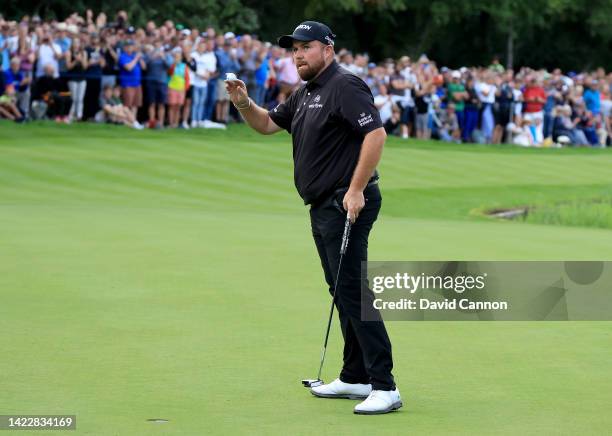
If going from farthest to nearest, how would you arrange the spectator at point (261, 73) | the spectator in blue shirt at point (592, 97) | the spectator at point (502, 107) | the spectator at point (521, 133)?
the spectator in blue shirt at point (592, 97) → the spectator at point (521, 133) → the spectator at point (502, 107) → the spectator at point (261, 73)

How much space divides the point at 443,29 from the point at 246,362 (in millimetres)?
47912

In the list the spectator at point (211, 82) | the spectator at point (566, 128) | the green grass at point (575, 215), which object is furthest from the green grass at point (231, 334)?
the spectator at point (566, 128)

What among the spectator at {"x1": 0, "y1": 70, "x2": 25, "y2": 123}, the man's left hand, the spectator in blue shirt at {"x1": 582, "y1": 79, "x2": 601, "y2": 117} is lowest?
the spectator at {"x1": 0, "y1": 70, "x2": 25, "y2": 123}

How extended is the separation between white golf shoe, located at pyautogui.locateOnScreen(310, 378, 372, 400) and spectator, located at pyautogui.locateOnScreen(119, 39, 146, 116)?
71.5 ft

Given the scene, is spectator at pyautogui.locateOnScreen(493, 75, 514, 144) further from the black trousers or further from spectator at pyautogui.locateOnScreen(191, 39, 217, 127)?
the black trousers

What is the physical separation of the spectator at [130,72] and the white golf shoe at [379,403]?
22.2 metres

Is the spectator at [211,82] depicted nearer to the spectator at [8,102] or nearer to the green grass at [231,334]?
the spectator at [8,102]

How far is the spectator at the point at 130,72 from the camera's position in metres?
28.6

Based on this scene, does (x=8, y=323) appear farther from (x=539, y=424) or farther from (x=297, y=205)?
(x=297, y=205)

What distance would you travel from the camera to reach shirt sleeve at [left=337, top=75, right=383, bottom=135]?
7008 mm

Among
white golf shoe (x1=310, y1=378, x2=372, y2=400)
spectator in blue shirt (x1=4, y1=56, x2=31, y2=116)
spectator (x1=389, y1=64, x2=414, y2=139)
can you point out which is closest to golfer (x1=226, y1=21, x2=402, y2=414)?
white golf shoe (x1=310, y1=378, x2=372, y2=400)

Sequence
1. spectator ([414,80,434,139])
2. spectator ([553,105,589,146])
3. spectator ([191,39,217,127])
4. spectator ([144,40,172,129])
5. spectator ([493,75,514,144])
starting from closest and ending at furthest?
spectator ([144,40,172,129])
spectator ([191,39,217,127])
spectator ([414,80,434,139])
spectator ([493,75,514,144])
spectator ([553,105,589,146])

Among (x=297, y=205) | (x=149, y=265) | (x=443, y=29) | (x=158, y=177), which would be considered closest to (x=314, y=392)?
(x=149, y=265)

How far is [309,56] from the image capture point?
7.19 m
